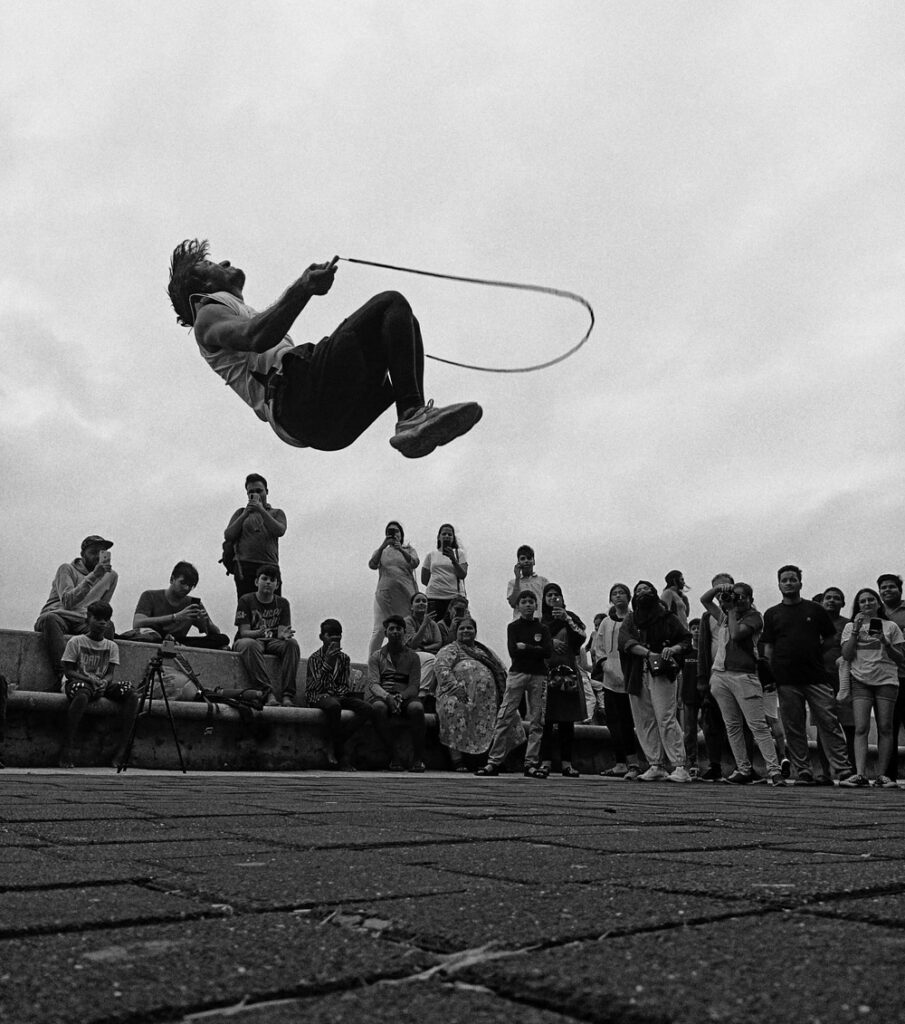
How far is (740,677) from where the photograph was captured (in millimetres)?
9195

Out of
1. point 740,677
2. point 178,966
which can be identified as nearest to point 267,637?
point 740,677

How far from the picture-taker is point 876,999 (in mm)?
1172

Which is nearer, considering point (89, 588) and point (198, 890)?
point (198, 890)

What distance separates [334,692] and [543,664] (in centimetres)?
227

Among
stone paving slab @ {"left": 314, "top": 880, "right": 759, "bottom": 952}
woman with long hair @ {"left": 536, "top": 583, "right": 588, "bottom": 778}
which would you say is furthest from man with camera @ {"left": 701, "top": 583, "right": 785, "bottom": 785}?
stone paving slab @ {"left": 314, "top": 880, "right": 759, "bottom": 952}

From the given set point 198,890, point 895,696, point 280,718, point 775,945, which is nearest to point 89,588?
point 280,718

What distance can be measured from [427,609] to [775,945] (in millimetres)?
11207

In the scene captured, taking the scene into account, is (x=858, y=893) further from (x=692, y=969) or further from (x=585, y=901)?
(x=692, y=969)

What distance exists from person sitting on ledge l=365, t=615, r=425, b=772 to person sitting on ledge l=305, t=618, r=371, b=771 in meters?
0.15

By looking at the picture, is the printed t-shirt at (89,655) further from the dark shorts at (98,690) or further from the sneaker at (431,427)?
the sneaker at (431,427)

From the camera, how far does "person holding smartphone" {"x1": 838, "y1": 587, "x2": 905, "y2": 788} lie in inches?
350

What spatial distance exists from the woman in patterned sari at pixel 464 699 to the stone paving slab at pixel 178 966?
9127 millimetres

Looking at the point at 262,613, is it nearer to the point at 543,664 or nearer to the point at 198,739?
the point at 198,739

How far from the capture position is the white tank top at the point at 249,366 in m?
6.38
